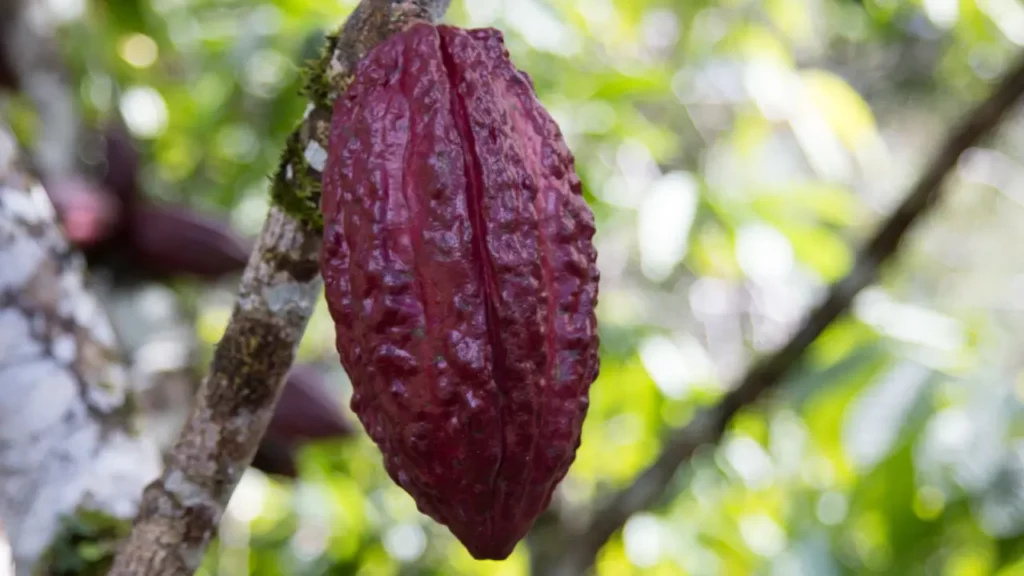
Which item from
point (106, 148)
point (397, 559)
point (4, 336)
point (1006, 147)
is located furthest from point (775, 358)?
point (1006, 147)

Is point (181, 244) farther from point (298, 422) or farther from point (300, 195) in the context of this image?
point (300, 195)

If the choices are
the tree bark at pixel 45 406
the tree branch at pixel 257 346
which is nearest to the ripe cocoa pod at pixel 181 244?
the tree bark at pixel 45 406

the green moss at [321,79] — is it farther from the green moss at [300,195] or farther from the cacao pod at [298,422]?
the cacao pod at [298,422]

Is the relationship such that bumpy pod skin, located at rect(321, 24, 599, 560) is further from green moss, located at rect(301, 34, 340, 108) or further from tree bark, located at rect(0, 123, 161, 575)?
tree bark, located at rect(0, 123, 161, 575)

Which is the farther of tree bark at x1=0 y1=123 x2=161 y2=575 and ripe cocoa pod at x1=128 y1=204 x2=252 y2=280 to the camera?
ripe cocoa pod at x1=128 y1=204 x2=252 y2=280

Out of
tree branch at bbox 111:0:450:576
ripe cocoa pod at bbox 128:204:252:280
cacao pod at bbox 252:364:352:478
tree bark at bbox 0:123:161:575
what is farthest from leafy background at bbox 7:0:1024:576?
tree branch at bbox 111:0:450:576
